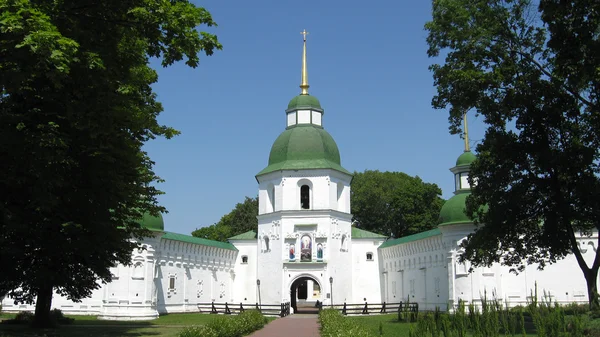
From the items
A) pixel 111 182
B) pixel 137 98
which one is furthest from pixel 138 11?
pixel 137 98

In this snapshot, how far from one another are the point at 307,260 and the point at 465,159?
12793 mm

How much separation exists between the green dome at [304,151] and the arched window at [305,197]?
196cm

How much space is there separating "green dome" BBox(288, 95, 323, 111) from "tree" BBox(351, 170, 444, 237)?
17128 millimetres

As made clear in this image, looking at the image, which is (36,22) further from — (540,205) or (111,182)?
(540,205)

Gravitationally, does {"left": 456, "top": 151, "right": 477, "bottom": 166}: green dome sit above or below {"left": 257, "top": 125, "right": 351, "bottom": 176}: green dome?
below

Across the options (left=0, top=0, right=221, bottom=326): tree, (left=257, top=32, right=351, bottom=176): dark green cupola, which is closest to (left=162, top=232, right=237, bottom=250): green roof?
(left=257, top=32, right=351, bottom=176): dark green cupola

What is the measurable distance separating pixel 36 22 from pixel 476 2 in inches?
573

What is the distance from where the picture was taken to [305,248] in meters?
41.2

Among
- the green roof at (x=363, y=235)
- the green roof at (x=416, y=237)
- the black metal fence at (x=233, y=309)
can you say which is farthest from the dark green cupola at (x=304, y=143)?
the black metal fence at (x=233, y=309)

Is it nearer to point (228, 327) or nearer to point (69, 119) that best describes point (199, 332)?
point (228, 327)

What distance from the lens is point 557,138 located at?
2144 cm

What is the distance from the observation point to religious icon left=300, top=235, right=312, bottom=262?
41.1 m

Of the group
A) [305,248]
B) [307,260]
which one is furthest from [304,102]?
[307,260]

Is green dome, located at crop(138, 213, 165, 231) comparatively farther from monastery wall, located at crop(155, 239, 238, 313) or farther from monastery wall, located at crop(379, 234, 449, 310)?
monastery wall, located at crop(379, 234, 449, 310)
